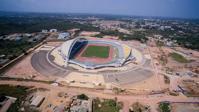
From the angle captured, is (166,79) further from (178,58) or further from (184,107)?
(178,58)

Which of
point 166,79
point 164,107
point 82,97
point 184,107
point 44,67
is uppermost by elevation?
point 44,67

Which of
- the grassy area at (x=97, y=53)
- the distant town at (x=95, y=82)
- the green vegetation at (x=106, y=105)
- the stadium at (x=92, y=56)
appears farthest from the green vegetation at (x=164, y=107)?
the grassy area at (x=97, y=53)

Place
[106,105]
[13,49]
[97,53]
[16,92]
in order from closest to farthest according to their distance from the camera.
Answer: [106,105] → [16,92] → [13,49] → [97,53]

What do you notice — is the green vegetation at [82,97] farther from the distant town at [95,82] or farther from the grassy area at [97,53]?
the grassy area at [97,53]

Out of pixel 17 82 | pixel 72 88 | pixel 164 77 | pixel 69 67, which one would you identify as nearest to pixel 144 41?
pixel 164 77

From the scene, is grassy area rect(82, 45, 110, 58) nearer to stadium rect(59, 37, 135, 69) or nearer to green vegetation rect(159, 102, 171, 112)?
stadium rect(59, 37, 135, 69)

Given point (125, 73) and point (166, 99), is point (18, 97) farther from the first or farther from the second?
point (166, 99)

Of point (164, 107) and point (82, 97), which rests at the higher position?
point (82, 97)

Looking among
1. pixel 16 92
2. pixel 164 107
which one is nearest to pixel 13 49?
pixel 16 92
